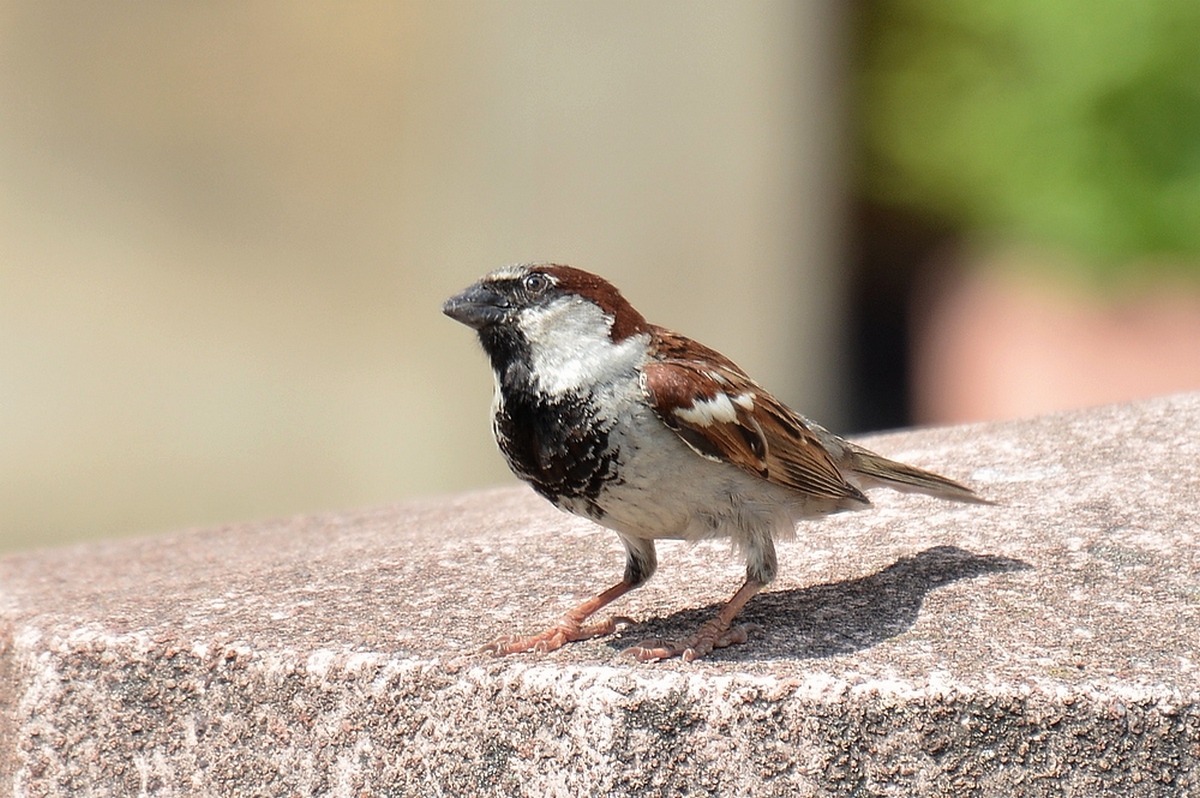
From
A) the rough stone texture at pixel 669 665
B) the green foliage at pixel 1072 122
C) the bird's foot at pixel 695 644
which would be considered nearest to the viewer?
the rough stone texture at pixel 669 665

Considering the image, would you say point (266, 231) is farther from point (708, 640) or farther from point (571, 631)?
point (708, 640)

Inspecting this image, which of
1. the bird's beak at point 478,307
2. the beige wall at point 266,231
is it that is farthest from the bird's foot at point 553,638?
the beige wall at point 266,231

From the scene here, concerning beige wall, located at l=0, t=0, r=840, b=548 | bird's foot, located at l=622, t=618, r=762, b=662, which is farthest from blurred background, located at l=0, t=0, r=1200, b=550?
bird's foot, located at l=622, t=618, r=762, b=662

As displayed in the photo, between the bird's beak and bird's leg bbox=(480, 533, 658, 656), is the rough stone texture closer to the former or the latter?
bird's leg bbox=(480, 533, 658, 656)

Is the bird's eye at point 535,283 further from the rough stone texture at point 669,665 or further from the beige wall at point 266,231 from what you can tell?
the beige wall at point 266,231

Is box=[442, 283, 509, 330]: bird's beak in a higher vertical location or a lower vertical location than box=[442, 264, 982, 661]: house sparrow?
higher

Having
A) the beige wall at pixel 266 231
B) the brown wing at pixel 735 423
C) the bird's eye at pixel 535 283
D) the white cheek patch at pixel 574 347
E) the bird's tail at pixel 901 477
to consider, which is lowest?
the bird's tail at pixel 901 477

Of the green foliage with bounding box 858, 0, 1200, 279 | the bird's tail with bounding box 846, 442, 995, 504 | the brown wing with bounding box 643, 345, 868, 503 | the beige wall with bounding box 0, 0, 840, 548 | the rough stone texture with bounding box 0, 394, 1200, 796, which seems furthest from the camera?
the green foliage with bounding box 858, 0, 1200, 279

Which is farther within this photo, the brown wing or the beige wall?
the beige wall

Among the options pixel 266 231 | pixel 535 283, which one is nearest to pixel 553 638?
pixel 535 283
